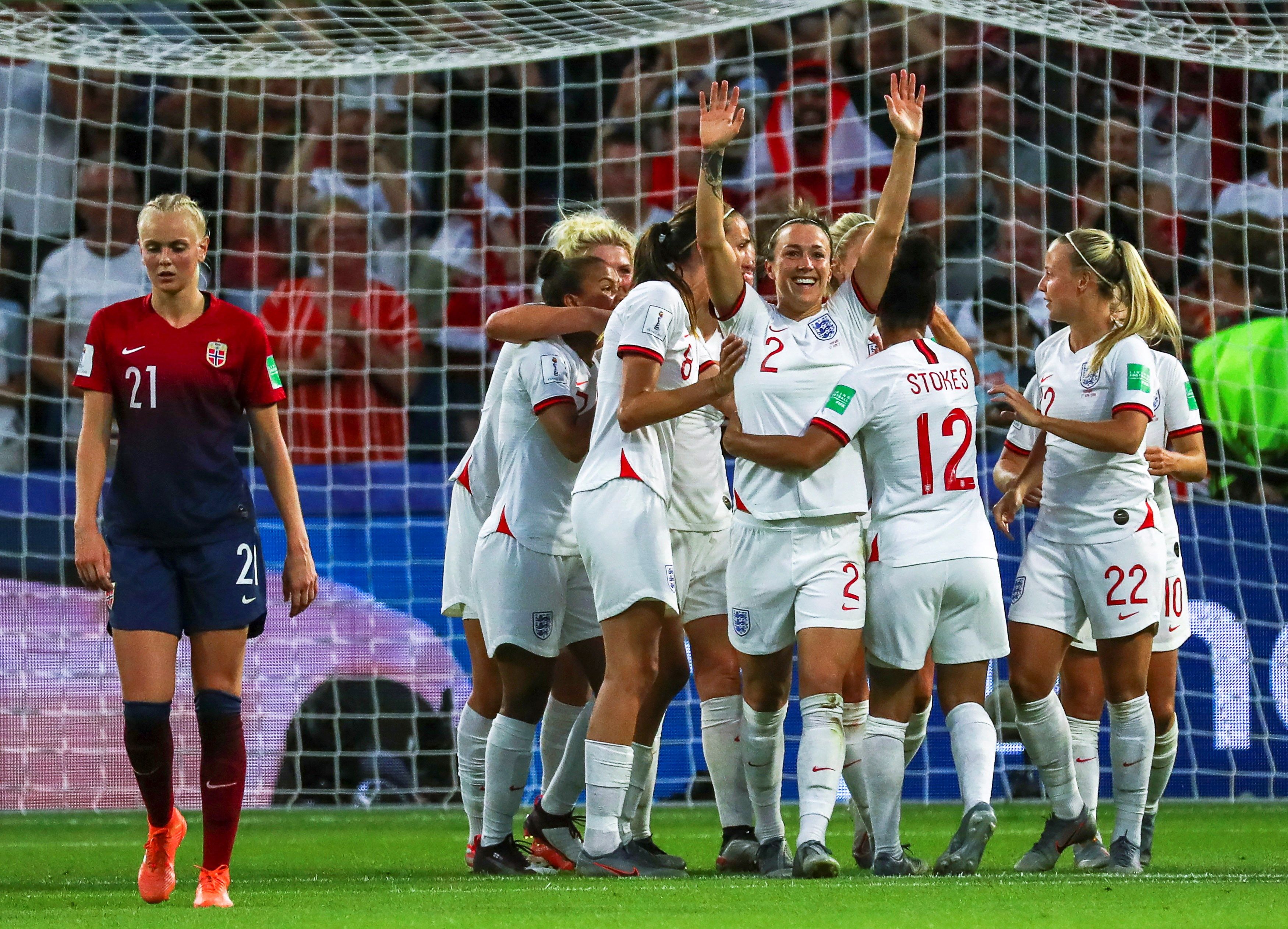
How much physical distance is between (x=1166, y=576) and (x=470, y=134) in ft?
19.6

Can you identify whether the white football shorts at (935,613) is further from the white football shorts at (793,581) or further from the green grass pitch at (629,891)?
the green grass pitch at (629,891)

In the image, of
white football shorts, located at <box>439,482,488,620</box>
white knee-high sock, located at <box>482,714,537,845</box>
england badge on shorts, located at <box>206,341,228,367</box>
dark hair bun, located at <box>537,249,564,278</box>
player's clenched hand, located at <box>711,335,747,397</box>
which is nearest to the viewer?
england badge on shorts, located at <box>206,341,228,367</box>

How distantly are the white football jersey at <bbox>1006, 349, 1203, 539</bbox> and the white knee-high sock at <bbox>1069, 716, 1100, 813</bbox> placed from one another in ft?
2.33

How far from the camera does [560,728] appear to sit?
18.8ft

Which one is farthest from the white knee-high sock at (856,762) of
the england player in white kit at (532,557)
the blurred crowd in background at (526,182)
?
the blurred crowd in background at (526,182)

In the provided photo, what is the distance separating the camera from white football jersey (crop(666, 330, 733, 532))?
5281mm

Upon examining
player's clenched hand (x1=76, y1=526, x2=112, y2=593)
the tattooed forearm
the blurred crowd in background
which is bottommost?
player's clenched hand (x1=76, y1=526, x2=112, y2=593)

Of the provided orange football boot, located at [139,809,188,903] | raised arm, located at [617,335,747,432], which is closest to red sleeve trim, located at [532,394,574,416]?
raised arm, located at [617,335,747,432]

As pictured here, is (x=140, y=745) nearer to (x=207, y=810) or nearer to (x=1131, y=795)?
(x=207, y=810)

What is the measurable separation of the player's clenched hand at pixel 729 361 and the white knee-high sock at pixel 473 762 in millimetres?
1601

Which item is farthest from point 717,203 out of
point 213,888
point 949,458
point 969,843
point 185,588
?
point 213,888

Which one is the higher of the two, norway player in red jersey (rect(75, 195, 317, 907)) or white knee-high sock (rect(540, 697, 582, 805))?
norway player in red jersey (rect(75, 195, 317, 907))

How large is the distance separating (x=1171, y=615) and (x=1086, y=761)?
1.76 feet

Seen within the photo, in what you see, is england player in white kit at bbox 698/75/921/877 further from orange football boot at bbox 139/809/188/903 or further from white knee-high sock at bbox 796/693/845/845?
orange football boot at bbox 139/809/188/903
